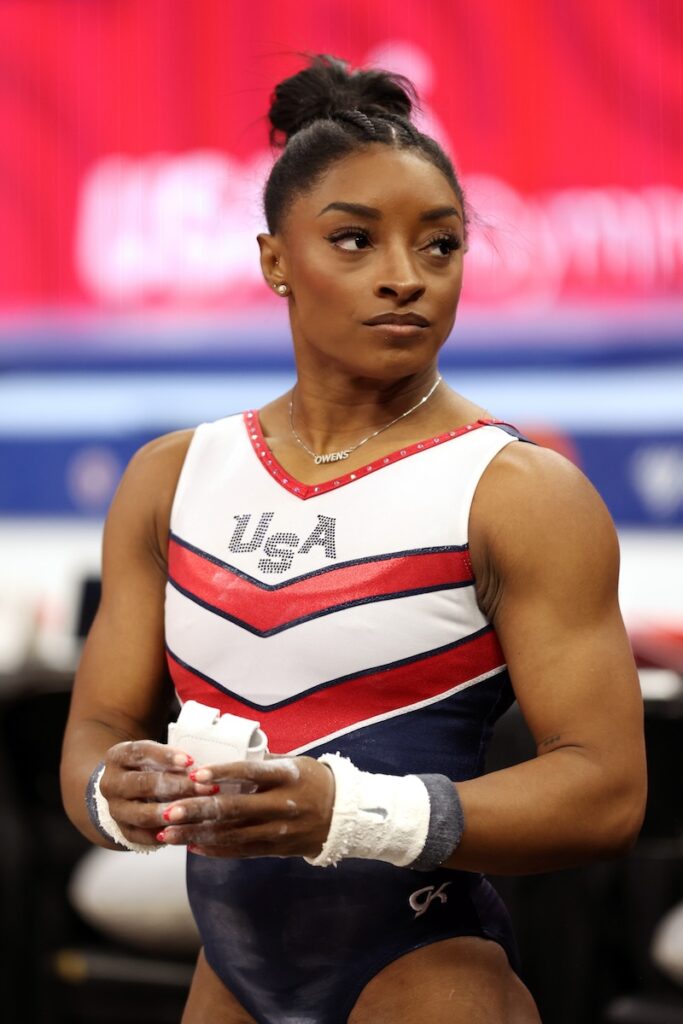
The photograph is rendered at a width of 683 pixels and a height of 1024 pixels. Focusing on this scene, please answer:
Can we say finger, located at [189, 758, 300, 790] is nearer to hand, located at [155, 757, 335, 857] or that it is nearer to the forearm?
hand, located at [155, 757, 335, 857]

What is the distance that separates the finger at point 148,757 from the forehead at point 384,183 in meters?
0.57

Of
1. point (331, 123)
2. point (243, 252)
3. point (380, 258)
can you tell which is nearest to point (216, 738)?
point (380, 258)

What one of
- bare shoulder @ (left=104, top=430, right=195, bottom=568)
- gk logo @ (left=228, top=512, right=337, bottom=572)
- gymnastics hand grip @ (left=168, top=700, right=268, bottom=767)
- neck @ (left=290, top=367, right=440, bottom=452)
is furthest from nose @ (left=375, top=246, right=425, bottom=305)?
gymnastics hand grip @ (left=168, top=700, right=268, bottom=767)

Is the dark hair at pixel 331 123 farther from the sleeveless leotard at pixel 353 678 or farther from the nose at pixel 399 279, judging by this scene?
the sleeveless leotard at pixel 353 678

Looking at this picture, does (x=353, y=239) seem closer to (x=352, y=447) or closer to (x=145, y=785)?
(x=352, y=447)

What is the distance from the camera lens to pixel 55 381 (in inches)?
177

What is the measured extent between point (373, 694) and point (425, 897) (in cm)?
20

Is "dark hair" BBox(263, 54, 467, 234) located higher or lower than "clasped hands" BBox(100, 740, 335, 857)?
higher

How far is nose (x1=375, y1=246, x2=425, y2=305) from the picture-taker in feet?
4.73

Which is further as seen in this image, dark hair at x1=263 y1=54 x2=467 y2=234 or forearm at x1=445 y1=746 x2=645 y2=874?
dark hair at x1=263 y1=54 x2=467 y2=234

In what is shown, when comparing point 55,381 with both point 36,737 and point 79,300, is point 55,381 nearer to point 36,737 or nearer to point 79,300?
point 79,300

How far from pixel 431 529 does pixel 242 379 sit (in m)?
2.94

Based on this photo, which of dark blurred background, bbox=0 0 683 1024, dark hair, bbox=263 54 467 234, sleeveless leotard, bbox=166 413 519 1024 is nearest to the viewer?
sleeveless leotard, bbox=166 413 519 1024

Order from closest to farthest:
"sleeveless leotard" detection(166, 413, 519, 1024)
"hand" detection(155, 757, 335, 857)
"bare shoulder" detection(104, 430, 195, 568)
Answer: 1. "hand" detection(155, 757, 335, 857)
2. "sleeveless leotard" detection(166, 413, 519, 1024)
3. "bare shoulder" detection(104, 430, 195, 568)
